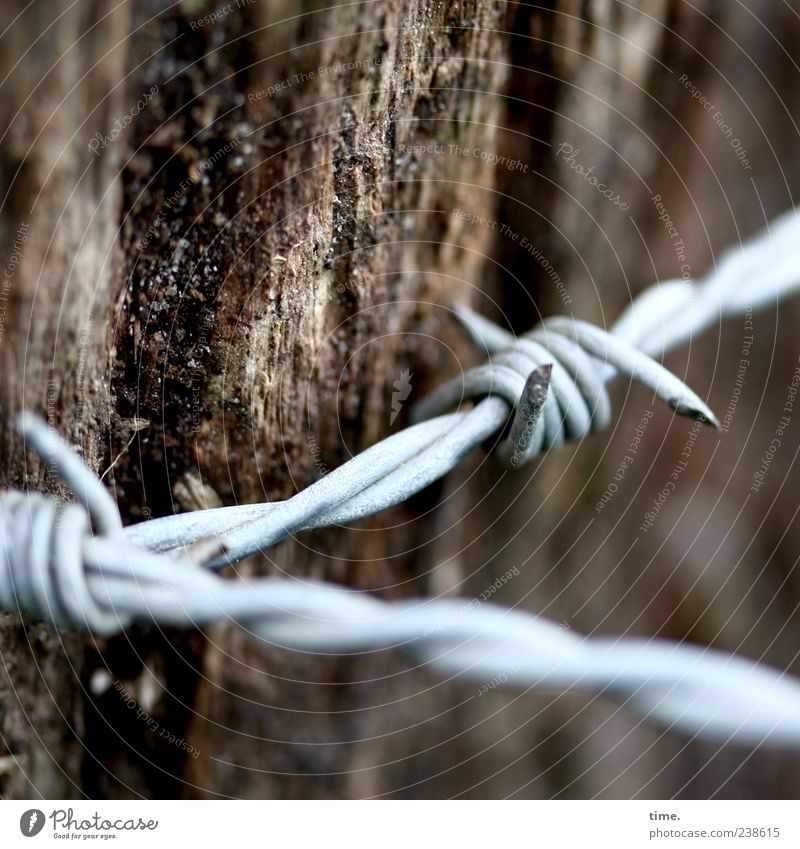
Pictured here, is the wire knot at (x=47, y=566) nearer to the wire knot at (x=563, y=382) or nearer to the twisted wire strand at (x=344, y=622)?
the twisted wire strand at (x=344, y=622)

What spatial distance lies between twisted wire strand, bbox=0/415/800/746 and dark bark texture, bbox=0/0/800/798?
0.05m

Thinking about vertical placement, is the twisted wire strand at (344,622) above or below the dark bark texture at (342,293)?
below

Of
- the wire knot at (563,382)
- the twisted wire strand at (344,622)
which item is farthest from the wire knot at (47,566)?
the wire knot at (563,382)

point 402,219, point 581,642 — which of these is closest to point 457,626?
point 581,642

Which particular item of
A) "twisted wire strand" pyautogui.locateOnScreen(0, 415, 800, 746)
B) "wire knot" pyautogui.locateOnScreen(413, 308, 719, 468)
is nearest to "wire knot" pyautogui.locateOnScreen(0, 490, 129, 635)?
"twisted wire strand" pyautogui.locateOnScreen(0, 415, 800, 746)

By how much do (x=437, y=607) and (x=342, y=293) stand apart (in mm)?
120

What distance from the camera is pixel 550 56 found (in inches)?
13.1

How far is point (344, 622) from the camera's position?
22 centimetres

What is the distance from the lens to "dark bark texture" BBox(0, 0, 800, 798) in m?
0.25

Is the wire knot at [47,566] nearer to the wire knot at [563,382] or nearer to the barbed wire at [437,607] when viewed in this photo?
the barbed wire at [437,607]

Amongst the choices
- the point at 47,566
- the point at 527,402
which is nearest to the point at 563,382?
the point at 527,402

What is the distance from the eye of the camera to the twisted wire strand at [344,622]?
0.20 metres
